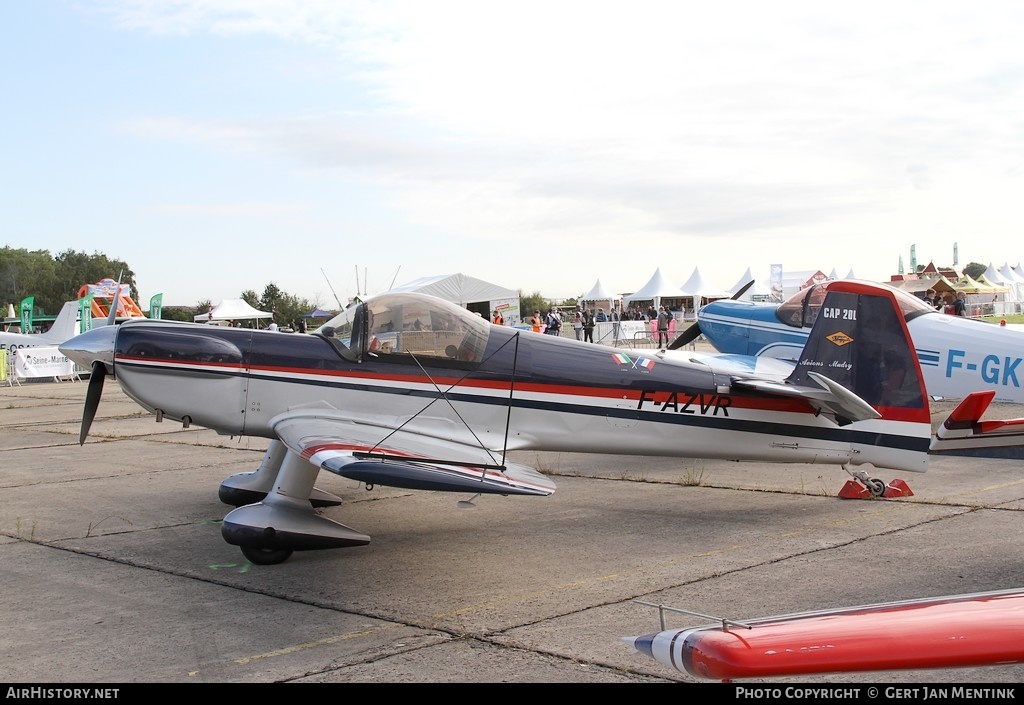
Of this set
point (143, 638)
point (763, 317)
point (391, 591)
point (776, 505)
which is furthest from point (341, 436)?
point (763, 317)

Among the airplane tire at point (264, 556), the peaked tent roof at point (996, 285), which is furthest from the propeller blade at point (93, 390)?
the peaked tent roof at point (996, 285)

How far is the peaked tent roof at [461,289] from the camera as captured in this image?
110ft

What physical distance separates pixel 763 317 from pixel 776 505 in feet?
15.2

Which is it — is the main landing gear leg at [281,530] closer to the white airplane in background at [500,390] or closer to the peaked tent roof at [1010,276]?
the white airplane in background at [500,390]

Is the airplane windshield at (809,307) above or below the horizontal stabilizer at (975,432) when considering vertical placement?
above

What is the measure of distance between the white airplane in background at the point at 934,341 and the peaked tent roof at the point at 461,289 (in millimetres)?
21689

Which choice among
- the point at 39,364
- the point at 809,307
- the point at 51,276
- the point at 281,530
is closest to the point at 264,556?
the point at 281,530

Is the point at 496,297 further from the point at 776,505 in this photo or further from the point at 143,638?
the point at 143,638

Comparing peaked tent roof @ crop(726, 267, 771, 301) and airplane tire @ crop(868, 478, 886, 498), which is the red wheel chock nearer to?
airplane tire @ crop(868, 478, 886, 498)

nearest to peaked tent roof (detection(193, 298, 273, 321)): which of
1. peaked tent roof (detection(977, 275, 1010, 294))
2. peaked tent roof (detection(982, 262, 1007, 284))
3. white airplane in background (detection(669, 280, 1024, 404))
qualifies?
white airplane in background (detection(669, 280, 1024, 404))

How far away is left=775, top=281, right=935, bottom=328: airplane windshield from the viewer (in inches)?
426

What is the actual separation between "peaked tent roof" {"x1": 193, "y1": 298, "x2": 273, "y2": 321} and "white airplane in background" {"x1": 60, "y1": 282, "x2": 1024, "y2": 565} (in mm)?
34844
